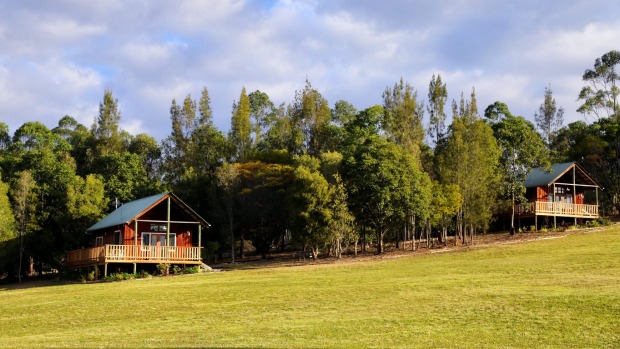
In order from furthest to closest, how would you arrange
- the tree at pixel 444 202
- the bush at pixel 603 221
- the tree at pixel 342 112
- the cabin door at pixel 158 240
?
the tree at pixel 342 112 → the bush at pixel 603 221 → the tree at pixel 444 202 → the cabin door at pixel 158 240

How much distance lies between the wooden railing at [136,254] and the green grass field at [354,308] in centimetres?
424

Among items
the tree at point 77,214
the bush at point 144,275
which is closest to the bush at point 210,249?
the tree at point 77,214

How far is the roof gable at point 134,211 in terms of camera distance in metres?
→ 46.2

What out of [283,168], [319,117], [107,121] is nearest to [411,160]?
[283,168]

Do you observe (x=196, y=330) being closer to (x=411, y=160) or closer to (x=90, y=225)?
(x=411, y=160)

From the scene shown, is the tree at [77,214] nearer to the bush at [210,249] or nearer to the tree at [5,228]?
the tree at [5,228]

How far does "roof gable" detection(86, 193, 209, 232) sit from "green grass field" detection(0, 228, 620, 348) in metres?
6.61

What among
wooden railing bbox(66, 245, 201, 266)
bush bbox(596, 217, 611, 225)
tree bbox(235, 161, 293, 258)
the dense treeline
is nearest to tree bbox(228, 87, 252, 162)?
the dense treeline

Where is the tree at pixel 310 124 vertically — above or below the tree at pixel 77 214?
above

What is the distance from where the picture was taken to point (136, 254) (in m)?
44.8

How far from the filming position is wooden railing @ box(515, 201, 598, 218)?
182 ft

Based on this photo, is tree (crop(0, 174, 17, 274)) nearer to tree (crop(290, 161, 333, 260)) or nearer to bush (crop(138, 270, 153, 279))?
bush (crop(138, 270, 153, 279))

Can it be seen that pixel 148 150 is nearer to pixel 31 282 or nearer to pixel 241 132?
pixel 241 132

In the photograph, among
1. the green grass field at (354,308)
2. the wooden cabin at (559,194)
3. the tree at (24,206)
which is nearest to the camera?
the green grass field at (354,308)
